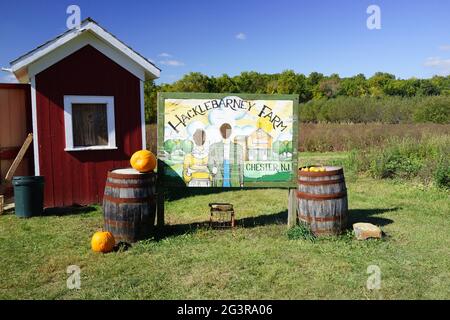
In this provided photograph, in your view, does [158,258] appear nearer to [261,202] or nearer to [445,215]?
[261,202]

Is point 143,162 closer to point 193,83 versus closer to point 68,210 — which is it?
point 68,210

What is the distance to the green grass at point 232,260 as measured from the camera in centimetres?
497

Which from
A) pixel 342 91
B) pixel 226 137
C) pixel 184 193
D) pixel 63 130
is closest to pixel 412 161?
Result: pixel 184 193

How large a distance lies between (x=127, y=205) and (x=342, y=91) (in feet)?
143

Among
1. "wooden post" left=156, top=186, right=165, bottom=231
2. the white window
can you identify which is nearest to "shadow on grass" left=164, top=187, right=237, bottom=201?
the white window

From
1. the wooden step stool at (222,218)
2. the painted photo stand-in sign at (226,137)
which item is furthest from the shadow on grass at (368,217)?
the wooden step stool at (222,218)

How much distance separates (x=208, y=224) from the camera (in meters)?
7.91

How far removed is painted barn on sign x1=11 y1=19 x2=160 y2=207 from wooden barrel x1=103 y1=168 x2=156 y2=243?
3525 mm

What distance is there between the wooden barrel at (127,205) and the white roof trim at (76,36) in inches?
159

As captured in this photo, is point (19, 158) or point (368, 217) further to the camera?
point (19, 158)

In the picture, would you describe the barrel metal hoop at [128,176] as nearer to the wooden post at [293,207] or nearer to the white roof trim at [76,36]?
the wooden post at [293,207]

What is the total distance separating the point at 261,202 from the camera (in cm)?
1019

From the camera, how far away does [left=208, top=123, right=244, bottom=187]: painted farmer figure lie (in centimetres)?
726
